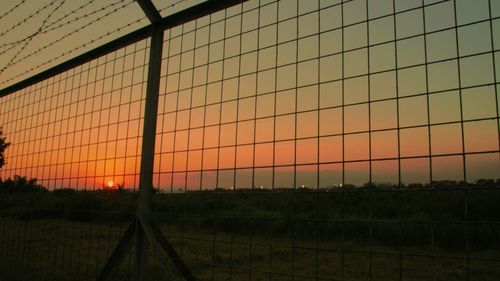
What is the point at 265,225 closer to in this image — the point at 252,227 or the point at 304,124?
the point at 252,227

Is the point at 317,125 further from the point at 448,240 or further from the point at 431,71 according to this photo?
the point at 448,240

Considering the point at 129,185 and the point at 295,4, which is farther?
the point at 129,185

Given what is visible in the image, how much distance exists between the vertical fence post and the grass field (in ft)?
0.49

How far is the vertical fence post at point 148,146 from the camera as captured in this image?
401cm

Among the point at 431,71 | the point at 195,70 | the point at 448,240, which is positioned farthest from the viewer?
the point at 195,70

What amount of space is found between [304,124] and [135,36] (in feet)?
7.59

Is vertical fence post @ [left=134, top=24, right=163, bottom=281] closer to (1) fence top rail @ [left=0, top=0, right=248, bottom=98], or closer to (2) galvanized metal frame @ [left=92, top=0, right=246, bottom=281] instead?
(2) galvanized metal frame @ [left=92, top=0, right=246, bottom=281]

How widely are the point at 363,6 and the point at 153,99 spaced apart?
2.14m

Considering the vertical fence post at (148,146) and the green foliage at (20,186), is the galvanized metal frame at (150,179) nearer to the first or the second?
the vertical fence post at (148,146)

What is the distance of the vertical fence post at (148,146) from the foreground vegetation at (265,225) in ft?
0.51

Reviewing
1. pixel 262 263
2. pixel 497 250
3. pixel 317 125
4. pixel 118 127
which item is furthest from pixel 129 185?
pixel 262 263

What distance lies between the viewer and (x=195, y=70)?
405 centimetres

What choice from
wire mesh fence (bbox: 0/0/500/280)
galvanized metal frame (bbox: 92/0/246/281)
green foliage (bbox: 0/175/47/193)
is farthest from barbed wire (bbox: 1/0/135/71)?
green foliage (bbox: 0/175/47/193)

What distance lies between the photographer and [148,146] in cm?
420
